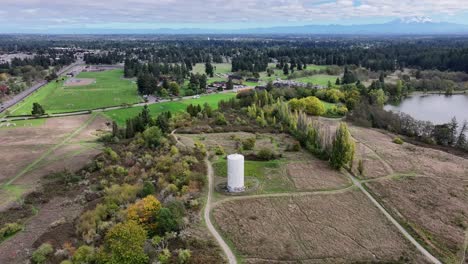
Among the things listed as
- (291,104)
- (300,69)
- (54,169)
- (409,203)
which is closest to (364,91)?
(291,104)

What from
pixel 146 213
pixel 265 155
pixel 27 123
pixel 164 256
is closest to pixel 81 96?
pixel 27 123

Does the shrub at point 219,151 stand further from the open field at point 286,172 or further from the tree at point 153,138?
the tree at point 153,138

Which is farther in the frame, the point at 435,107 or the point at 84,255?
the point at 435,107

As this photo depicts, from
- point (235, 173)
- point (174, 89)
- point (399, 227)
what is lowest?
point (399, 227)

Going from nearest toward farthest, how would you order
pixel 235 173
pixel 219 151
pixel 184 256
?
1. pixel 184 256
2. pixel 235 173
3. pixel 219 151

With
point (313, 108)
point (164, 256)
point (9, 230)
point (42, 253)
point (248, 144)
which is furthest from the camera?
point (313, 108)

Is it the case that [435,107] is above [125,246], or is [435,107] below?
below

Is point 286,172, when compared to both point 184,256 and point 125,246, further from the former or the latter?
point 125,246

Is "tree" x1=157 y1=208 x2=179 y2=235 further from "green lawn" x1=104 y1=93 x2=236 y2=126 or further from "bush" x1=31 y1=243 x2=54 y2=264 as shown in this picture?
"green lawn" x1=104 y1=93 x2=236 y2=126
